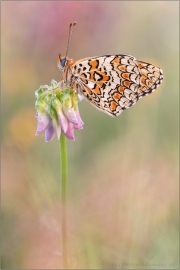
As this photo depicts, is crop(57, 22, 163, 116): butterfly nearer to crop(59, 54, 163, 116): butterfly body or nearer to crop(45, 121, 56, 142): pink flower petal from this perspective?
crop(59, 54, 163, 116): butterfly body

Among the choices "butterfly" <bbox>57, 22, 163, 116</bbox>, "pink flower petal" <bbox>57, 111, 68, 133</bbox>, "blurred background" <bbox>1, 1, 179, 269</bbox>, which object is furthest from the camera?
"blurred background" <bbox>1, 1, 179, 269</bbox>

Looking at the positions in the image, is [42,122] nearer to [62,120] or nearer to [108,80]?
[62,120]

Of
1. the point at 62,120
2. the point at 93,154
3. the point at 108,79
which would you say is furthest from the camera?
the point at 93,154

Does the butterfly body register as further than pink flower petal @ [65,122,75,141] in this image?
Yes

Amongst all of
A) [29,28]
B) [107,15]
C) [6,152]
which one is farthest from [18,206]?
[107,15]

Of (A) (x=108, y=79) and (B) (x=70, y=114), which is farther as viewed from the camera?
(A) (x=108, y=79)

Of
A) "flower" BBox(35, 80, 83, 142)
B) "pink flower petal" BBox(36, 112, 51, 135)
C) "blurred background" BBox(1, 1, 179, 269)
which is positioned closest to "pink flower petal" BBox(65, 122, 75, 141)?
"flower" BBox(35, 80, 83, 142)

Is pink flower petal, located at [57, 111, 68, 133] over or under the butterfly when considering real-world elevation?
under

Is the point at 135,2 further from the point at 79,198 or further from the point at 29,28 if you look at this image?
the point at 79,198

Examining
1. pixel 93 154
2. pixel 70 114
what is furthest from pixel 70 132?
pixel 93 154
